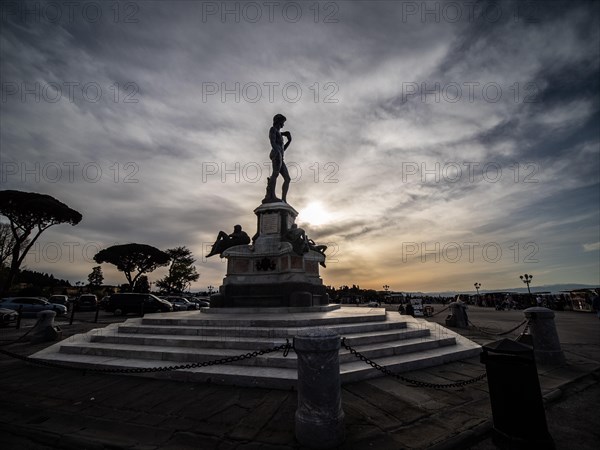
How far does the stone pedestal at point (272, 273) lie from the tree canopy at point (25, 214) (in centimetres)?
2743

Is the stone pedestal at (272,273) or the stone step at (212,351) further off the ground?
the stone pedestal at (272,273)

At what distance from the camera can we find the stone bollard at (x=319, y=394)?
2.72 meters

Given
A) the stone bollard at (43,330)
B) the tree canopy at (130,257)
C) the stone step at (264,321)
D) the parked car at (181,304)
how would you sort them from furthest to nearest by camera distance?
the tree canopy at (130,257), the parked car at (181,304), the stone bollard at (43,330), the stone step at (264,321)

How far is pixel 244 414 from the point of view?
3387mm

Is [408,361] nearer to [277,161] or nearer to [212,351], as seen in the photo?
[212,351]

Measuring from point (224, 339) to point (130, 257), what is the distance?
4406cm

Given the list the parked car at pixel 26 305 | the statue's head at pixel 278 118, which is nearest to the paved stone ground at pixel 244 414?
the statue's head at pixel 278 118

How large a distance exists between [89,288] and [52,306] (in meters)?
46.7

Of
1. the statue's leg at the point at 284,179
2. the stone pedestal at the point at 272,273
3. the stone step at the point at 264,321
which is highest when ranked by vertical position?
the statue's leg at the point at 284,179

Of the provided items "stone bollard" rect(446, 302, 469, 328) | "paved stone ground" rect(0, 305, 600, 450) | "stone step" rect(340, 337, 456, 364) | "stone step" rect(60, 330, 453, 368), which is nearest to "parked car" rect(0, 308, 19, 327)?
"stone step" rect(60, 330, 453, 368)

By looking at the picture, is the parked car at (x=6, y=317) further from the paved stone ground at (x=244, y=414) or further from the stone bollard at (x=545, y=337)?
the stone bollard at (x=545, y=337)

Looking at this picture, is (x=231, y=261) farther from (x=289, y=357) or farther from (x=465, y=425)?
(x=465, y=425)

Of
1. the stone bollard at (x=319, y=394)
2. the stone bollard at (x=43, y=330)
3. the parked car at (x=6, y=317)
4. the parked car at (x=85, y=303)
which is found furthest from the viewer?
the parked car at (x=85, y=303)

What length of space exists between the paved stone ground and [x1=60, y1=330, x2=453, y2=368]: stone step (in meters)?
0.61
